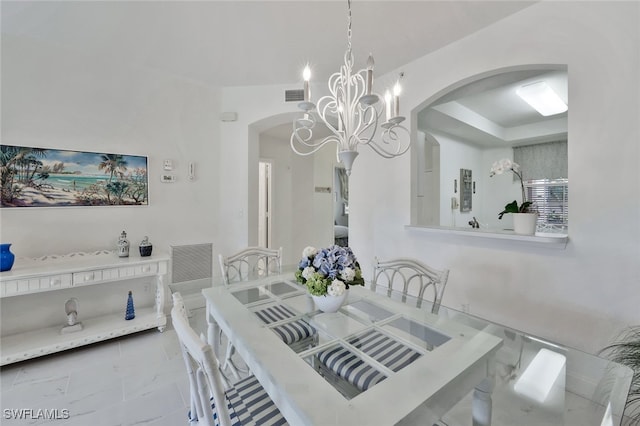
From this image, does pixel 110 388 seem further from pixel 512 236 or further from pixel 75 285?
pixel 512 236

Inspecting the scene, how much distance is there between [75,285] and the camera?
2244 mm

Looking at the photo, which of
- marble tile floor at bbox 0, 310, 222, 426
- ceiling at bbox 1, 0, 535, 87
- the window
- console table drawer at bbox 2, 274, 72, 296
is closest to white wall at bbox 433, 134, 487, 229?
the window

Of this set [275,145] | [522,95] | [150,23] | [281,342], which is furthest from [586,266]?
[275,145]

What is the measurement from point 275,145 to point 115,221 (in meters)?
2.89

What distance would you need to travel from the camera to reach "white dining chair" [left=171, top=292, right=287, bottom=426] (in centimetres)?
77

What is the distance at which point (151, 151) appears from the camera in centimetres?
296

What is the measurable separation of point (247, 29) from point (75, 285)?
2.64m

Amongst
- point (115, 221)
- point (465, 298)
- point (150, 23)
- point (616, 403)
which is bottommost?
point (465, 298)

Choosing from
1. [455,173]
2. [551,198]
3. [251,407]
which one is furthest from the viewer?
[455,173]

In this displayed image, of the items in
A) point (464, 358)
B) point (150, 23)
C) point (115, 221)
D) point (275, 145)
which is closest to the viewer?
point (464, 358)

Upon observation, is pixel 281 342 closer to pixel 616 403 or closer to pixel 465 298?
pixel 616 403

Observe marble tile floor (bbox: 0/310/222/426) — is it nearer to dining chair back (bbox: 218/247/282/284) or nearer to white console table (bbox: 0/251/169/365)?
white console table (bbox: 0/251/169/365)

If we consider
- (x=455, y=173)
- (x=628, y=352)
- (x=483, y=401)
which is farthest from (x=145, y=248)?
(x=455, y=173)

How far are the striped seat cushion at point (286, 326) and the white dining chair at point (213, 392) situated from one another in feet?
0.82
